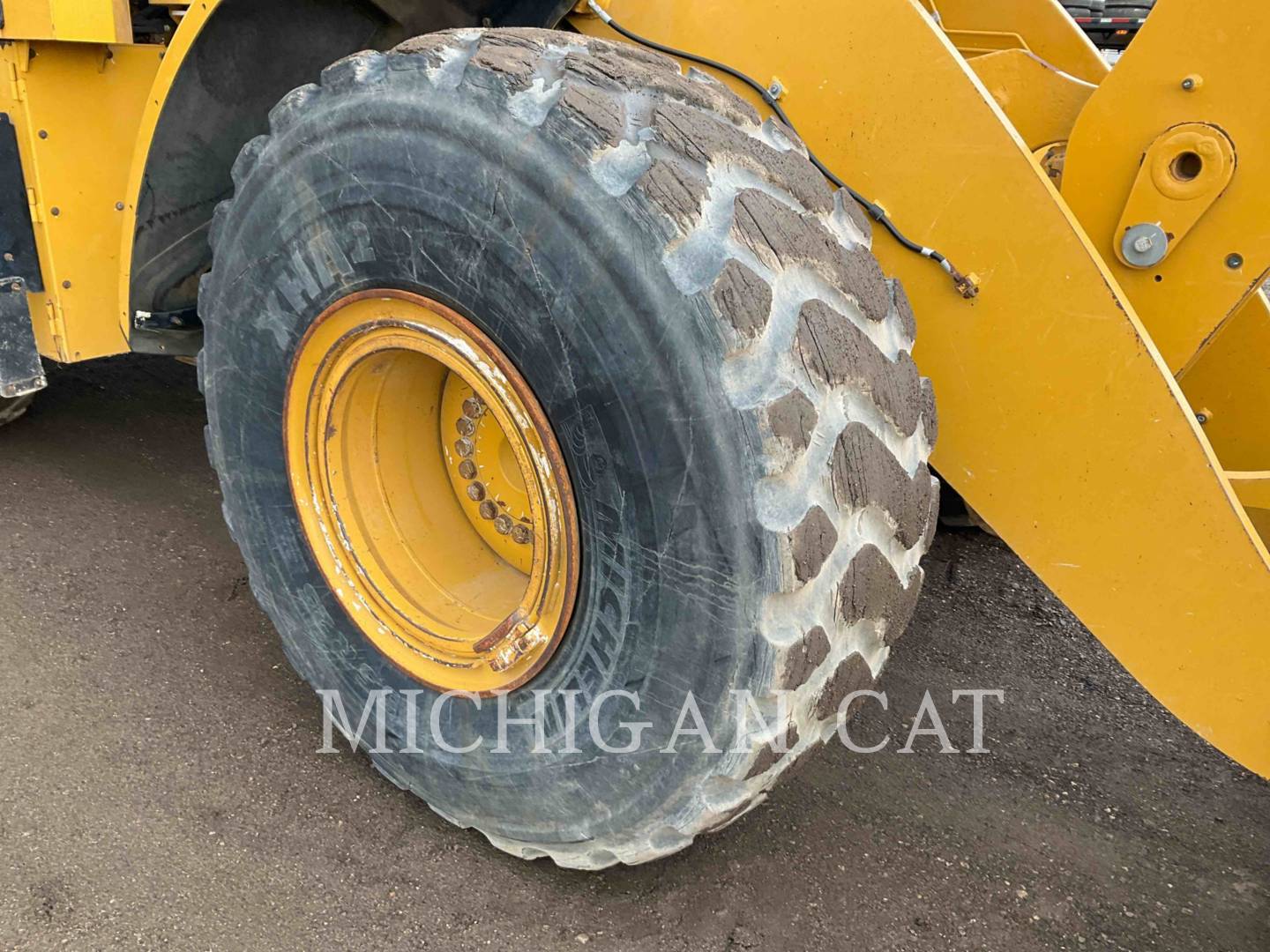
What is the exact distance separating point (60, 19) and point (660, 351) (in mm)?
1895

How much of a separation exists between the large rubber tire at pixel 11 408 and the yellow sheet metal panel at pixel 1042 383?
3.20 meters

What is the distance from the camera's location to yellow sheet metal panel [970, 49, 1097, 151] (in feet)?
7.55

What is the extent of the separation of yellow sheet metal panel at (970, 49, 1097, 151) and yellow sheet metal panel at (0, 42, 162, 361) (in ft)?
6.80

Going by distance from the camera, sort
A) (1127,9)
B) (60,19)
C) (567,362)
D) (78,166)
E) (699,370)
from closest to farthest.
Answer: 1. (699,370)
2. (567,362)
3. (60,19)
4. (78,166)
5. (1127,9)

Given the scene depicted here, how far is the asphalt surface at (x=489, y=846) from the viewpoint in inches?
81.9

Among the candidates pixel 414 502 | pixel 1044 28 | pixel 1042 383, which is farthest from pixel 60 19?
pixel 1044 28

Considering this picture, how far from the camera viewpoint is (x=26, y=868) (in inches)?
82.9

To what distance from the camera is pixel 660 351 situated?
156cm

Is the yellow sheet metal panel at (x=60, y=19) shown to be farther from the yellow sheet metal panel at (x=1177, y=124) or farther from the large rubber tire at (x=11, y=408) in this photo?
the yellow sheet metal panel at (x=1177, y=124)

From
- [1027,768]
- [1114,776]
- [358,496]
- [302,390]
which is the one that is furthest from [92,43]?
[1114,776]

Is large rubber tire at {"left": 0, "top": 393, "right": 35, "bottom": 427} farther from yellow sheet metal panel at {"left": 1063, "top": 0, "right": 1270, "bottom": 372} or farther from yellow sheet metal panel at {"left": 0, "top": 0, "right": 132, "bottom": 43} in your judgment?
yellow sheet metal panel at {"left": 1063, "top": 0, "right": 1270, "bottom": 372}

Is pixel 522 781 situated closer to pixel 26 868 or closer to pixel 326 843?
pixel 326 843

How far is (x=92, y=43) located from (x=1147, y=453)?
257 centimetres

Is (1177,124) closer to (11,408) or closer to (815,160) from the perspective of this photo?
(815,160)
